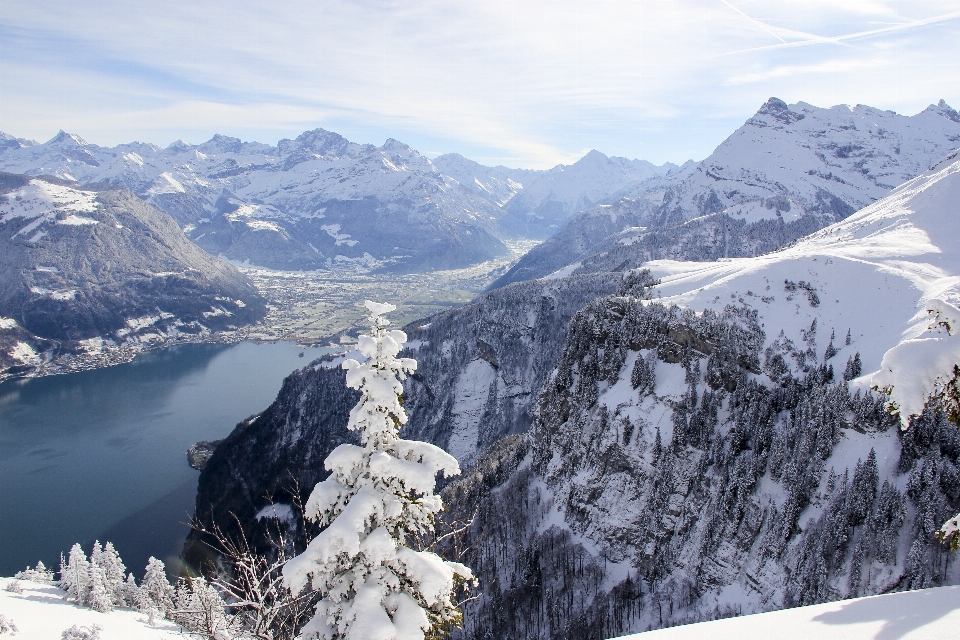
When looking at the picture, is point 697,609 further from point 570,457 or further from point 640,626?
point 570,457

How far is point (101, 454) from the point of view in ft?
440

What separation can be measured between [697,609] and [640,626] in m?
6.50

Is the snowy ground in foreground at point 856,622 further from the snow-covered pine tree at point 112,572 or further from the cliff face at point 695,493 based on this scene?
the snow-covered pine tree at point 112,572

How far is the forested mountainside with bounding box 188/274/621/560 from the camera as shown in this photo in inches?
4774

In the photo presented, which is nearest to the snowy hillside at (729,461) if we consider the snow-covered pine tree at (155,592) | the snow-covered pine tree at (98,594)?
the snow-covered pine tree at (155,592)

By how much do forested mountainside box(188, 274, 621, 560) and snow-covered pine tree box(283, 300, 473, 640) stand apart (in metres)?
109

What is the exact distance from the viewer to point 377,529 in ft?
39.6

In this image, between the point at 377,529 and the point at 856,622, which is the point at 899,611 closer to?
the point at 856,622

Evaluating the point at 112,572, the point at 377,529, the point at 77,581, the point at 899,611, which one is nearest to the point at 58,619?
the point at 77,581

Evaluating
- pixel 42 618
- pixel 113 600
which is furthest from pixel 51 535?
pixel 42 618

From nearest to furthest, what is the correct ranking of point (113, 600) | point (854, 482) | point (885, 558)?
1. point (885, 558)
2. point (854, 482)
3. point (113, 600)

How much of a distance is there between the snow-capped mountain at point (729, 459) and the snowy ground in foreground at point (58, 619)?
2934 cm

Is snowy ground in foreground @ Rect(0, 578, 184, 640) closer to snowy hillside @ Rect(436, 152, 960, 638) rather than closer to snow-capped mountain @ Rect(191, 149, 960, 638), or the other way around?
snowy hillside @ Rect(436, 152, 960, 638)

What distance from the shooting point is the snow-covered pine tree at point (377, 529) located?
38.2ft
